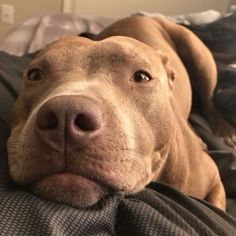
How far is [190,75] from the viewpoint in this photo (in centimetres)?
302

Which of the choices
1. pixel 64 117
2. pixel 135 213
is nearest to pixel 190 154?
pixel 135 213

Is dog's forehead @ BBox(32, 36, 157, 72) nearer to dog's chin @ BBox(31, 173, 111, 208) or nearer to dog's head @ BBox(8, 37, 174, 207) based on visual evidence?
dog's head @ BBox(8, 37, 174, 207)

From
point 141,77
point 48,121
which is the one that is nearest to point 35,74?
point 141,77

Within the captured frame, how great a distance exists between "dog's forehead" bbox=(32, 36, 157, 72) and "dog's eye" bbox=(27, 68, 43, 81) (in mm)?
30

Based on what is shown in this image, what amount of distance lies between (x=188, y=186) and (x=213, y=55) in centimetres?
147

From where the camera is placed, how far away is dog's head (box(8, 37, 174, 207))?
1.07 meters

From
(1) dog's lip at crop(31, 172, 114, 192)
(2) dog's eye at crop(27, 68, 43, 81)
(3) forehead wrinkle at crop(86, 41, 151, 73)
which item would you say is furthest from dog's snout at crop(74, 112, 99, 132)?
(2) dog's eye at crop(27, 68, 43, 81)

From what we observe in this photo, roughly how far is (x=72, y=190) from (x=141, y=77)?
0.53 m

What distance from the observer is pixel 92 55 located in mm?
1482

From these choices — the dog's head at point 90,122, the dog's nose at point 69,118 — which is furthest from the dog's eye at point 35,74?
the dog's nose at point 69,118

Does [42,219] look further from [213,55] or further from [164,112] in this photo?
[213,55]

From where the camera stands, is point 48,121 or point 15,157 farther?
point 15,157

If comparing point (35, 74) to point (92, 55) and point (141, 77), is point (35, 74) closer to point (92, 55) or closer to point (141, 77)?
point (92, 55)

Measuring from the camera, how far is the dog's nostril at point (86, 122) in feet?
3.42
